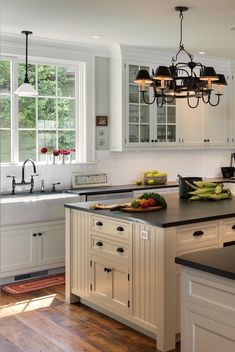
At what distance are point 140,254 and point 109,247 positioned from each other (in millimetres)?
408

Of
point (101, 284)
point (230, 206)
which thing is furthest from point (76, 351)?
point (230, 206)

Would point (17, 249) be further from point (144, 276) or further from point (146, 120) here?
point (146, 120)

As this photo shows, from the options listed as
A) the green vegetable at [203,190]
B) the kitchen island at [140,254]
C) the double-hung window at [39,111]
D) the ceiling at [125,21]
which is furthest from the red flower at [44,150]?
the green vegetable at [203,190]

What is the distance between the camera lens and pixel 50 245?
5.43 metres

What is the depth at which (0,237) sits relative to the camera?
5.05 m

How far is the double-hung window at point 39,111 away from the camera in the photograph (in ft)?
19.1

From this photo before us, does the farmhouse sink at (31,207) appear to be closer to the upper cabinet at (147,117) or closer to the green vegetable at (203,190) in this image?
the upper cabinet at (147,117)

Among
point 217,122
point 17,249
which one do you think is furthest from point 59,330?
point 217,122

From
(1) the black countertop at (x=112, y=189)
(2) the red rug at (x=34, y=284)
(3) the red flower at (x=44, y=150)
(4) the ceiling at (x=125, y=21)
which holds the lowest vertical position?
(2) the red rug at (x=34, y=284)

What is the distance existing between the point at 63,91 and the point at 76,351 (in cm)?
365

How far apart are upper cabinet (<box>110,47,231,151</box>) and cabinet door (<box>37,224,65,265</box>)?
4.90ft

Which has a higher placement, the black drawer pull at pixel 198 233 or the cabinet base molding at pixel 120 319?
the black drawer pull at pixel 198 233

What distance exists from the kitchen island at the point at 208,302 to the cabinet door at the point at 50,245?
3.12m

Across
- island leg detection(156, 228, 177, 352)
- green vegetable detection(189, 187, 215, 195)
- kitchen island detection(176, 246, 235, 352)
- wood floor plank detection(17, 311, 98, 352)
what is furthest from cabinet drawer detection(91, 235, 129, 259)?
kitchen island detection(176, 246, 235, 352)
